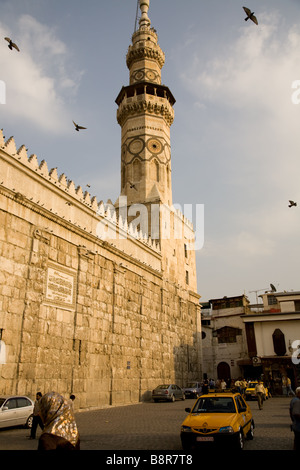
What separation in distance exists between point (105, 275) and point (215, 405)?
41.2 feet

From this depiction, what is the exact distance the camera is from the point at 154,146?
32.5 m

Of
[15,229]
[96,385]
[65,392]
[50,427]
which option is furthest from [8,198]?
[50,427]

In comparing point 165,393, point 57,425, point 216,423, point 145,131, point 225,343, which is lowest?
point 165,393

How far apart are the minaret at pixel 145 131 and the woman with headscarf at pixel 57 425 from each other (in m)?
25.5

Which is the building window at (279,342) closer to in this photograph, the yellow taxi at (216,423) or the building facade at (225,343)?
the building facade at (225,343)

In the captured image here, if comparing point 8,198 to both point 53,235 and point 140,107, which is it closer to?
point 53,235

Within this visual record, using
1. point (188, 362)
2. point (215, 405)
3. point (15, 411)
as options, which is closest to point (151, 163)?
point (188, 362)

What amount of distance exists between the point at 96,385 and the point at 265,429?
31.8 feet

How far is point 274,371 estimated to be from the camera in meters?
32.5

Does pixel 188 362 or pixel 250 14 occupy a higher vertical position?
pixel 250 14

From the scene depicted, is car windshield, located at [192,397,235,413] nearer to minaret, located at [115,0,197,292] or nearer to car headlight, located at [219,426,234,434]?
car headlight, located at [219,426,234,434]

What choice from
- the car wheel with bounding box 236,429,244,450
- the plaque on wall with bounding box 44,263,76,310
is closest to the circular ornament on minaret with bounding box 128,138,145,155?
the plaque on wall with bounding box 44,263,76,310

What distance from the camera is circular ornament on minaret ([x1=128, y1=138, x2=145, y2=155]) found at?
32.1m

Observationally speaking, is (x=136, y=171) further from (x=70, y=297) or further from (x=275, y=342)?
(x=275, y=342)
